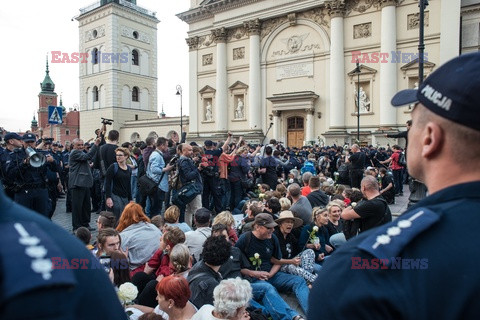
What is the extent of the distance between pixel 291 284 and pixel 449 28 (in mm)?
24807

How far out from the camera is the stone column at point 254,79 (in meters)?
31.7

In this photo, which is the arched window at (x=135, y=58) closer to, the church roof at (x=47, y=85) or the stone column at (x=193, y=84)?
the stone column at (x=193, y=84)

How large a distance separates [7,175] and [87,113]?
157 feet

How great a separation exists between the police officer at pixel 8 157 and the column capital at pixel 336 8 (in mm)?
25402

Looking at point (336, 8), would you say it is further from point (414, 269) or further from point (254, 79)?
point (414, 269)

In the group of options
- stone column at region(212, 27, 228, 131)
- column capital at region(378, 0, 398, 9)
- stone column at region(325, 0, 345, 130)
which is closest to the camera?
column capital at region(378, 0, 398, 9)

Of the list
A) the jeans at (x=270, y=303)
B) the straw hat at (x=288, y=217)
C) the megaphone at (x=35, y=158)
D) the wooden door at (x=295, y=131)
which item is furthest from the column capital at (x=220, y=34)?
the jeans at (x=270, y=303)

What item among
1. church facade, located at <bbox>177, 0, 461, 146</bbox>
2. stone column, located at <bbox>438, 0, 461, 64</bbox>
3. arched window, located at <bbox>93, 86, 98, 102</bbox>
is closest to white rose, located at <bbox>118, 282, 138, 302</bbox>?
church facade, located at <bbox>177, 0, 461, 146</bbox>

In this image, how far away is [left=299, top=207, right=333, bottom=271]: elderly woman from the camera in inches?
256

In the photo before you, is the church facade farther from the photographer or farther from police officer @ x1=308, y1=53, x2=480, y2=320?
police officer @ x1=308, y1=53, x2=480, y2=320

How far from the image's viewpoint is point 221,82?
33.8m

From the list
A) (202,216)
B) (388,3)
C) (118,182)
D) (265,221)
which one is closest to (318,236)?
(265,221)

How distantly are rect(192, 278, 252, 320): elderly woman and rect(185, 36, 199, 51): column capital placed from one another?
3491 cm

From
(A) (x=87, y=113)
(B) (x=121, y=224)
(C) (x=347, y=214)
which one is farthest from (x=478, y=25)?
(A) (x=87, y=113)
